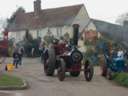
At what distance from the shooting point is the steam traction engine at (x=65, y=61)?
2395cm

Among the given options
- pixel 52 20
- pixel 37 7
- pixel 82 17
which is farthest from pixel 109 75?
pixel 37 7

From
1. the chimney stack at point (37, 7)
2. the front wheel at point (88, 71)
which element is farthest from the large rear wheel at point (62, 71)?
the chimney stack at point (37, 7)

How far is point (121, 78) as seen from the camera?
23.4 meters

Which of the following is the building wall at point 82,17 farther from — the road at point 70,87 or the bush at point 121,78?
the bush at point 121,78

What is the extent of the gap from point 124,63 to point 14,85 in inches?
300

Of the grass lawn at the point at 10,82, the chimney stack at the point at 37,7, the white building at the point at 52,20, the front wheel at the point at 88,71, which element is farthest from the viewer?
the chimney stack at the point at 37,7

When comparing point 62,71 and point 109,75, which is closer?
point 62,71

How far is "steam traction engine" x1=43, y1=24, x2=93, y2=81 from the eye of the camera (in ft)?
78.6

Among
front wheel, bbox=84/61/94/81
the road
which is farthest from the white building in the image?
the road

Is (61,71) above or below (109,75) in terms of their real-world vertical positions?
above

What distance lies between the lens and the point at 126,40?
33062 mm

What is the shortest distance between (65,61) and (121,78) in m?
2.77

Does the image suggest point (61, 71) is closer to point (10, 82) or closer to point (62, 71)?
point (62, 71)

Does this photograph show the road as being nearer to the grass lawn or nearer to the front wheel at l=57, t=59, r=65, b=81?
the front wheel at l=57, t=59, r=65, b=81
